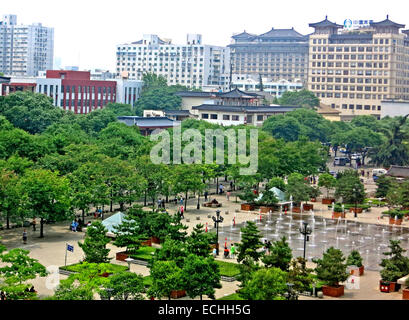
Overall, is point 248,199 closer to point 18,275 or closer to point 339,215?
point 339,215

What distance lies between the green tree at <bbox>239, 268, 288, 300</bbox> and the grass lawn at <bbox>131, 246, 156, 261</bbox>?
846 cm

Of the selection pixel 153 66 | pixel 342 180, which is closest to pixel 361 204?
pixel 342 180

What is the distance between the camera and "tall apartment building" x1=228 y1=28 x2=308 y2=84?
156 metres

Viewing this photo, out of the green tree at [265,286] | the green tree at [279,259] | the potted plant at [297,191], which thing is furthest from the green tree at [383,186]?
the green tree at [265,286]

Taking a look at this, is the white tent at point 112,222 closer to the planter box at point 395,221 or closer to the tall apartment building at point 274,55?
the planter box at point 395,221

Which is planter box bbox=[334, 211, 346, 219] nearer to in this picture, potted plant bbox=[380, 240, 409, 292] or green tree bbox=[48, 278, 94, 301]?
potted plant bbox=[380, 240, 409, 292]

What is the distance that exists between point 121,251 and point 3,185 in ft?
20.2

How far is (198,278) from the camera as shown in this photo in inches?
762

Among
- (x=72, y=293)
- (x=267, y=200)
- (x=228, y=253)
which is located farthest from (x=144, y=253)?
(x=267, y=200)

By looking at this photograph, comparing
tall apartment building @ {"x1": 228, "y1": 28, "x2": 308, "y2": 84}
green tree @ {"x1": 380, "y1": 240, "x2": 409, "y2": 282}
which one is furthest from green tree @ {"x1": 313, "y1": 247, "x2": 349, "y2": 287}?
tall apartment building @ {"x1": 228, "y1": 28, "x2": 308, "y2": 84}

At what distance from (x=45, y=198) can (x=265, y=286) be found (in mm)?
14439

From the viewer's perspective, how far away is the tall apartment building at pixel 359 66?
360ft

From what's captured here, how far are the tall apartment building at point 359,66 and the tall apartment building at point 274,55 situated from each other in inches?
1435
